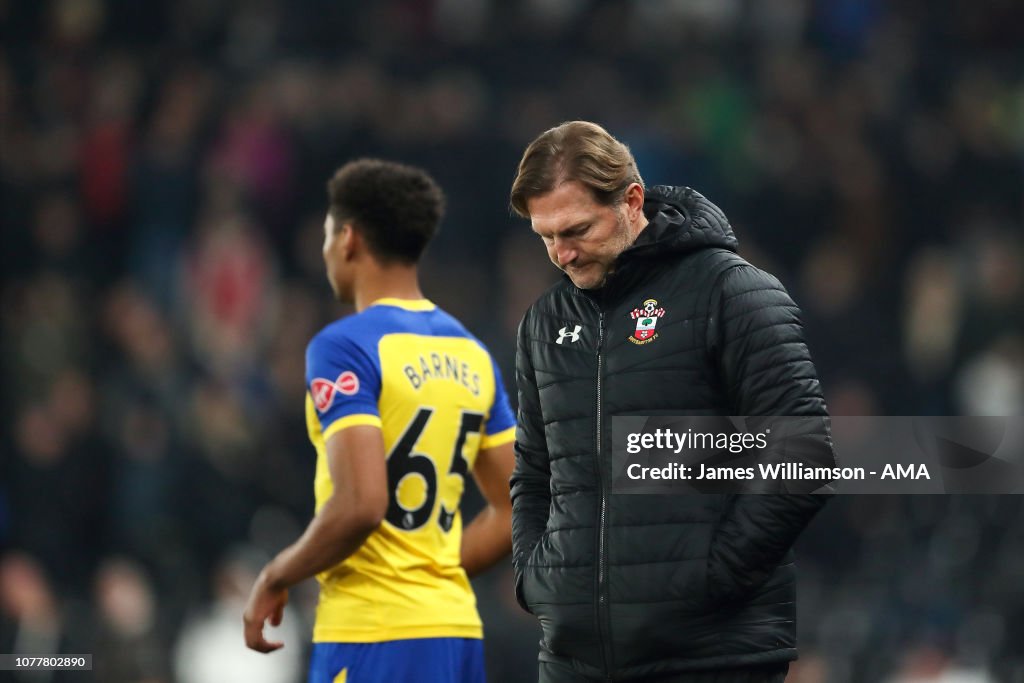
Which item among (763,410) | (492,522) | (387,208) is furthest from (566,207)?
(492,522)

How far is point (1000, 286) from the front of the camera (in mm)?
8820

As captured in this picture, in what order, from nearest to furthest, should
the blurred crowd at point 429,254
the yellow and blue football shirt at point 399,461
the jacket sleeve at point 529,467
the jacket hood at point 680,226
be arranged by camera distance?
1. the jacket hood at point 680,226
2. the jacket sleeve at point 529,467
3. the yellow and blue football shirt at point 399,461
4. the blurred crowd at point 429,254

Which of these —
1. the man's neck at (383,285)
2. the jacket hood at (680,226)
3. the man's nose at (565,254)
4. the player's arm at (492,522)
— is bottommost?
the player's arm at (492,522)

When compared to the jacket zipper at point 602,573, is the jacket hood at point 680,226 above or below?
above

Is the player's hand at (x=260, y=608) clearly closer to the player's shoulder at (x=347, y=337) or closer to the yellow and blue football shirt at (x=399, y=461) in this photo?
the yellow and blue football shirt at (x=399, y=461)

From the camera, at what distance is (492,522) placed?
444 centimetres

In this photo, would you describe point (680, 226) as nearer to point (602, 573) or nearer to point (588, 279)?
point (588, 279)

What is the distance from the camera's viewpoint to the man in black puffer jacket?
303 centimetres

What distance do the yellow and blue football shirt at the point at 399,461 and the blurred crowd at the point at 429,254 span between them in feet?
9.27

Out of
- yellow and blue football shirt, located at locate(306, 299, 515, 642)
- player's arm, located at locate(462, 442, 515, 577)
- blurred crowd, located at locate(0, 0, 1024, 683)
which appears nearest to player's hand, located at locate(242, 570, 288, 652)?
yellow and blue football shirt, located at locate(306, 299, 515, 642)

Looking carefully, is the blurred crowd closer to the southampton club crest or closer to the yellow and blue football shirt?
the yellow and blue football shirt

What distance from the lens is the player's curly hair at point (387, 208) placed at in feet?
14.1

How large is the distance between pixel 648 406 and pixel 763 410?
23 centimetres
